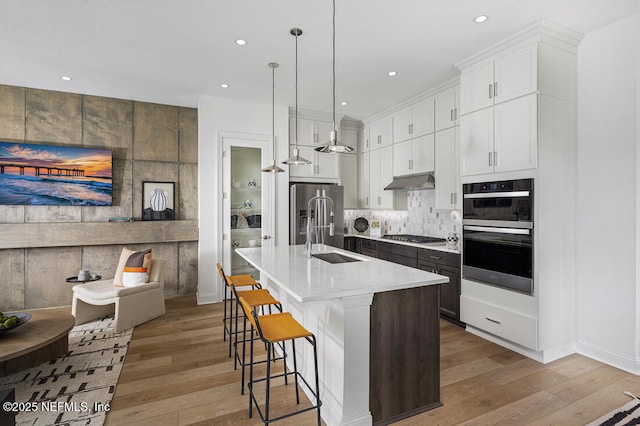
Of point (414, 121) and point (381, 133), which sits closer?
point (414, 121)

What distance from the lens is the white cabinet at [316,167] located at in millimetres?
5195

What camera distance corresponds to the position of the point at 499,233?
3.06 m

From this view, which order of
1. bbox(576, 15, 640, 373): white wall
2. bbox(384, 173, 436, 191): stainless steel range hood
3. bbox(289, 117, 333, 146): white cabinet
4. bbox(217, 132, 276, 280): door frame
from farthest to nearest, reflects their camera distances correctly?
bbox(289, 117, 333, 146): white cabinet < bbox(217, 132, 276, 280): door frame < bbox(384, 173, 436, 191): stainless steel range hood < bbox(576, 15, 640, 373): white wall

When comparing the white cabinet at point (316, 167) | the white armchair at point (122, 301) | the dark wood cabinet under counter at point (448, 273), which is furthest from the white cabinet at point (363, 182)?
the white armchair at point (122, 301)

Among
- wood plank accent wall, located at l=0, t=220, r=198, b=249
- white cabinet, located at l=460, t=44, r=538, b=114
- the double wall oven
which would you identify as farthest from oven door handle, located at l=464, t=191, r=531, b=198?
wood plank accent wall, located at l=0, t=220, r=198, b=249

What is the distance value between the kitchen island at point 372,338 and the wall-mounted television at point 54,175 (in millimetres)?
3580

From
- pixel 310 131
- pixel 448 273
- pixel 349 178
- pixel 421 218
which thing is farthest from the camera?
pixel 349 178

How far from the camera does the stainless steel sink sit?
2831 mm

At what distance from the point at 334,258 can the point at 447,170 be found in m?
2.11

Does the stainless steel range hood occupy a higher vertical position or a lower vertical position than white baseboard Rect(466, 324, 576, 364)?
higher

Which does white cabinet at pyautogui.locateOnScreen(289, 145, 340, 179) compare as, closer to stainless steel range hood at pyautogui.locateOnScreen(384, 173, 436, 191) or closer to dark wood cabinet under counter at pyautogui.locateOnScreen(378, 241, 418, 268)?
stainless steel range hood at pyautogui.locateOnScreen(384, 173, 436, 191)

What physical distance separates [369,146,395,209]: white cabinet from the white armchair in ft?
11.1

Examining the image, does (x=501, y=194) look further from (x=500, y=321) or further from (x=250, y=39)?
(x=250, y=39)

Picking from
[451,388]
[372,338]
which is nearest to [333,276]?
[372,338]
